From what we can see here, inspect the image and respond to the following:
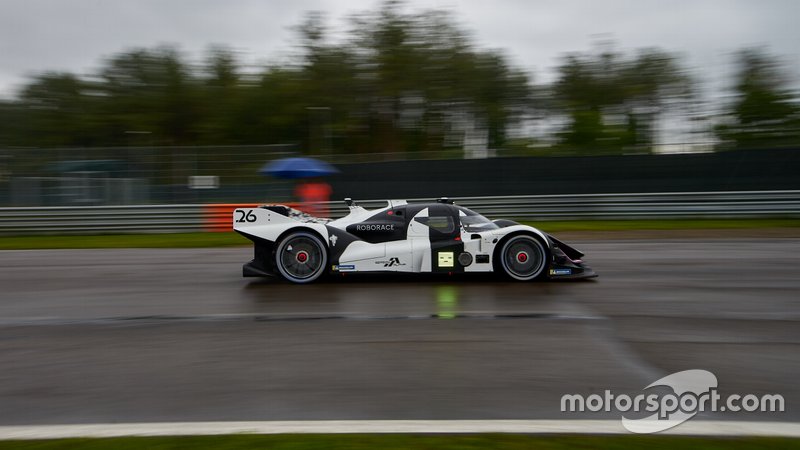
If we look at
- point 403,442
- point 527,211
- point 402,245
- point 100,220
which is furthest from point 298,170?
point 403,442

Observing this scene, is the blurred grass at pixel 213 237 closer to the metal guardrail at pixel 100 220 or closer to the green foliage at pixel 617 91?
the metal guardrail at pixel 100 220

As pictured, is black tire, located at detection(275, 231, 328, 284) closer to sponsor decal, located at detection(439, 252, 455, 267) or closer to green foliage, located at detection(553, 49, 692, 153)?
sponsor decal, located at detection(439, 252, 455, 267)

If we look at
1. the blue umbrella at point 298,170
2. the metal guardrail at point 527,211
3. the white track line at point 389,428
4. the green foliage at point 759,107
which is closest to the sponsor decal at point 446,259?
the white track line at point 389,428

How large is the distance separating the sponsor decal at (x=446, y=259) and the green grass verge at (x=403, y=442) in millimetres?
5230

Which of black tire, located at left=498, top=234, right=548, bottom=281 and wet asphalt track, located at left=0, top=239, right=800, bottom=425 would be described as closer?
wet asphalt track, located at left=0, top=239, right=800, bottom=425

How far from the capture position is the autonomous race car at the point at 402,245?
899 cm

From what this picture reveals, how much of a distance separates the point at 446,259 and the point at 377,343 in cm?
317

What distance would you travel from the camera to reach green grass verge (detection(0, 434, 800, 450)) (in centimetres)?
363

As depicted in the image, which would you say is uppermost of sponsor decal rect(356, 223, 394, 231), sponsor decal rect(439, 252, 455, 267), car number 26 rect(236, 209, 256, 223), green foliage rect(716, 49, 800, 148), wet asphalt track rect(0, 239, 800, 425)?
green foliage rect(716, 49, 800, 148)

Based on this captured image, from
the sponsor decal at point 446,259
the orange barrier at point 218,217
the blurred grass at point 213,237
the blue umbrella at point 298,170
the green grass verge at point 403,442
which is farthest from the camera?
the orange barrier at point 218,217

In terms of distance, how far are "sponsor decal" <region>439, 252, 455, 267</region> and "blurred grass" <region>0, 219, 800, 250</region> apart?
301 inches

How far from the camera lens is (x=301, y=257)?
9242 millimetres

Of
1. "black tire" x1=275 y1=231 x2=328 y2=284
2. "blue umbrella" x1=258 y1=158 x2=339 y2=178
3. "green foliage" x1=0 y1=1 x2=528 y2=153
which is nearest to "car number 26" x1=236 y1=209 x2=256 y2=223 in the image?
"black tire" x1=275 y1=231 x2=328 y2=284

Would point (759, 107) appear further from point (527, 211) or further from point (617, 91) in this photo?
point (527, 211)
